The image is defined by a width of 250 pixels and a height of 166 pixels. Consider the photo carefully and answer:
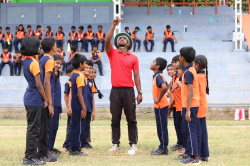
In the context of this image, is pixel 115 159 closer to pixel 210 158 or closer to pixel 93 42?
pixel 210 158

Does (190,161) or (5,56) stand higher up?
(5,56)

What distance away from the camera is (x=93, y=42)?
67.5ft

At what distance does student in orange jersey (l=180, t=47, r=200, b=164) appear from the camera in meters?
5.36

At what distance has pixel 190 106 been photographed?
5.38 meters

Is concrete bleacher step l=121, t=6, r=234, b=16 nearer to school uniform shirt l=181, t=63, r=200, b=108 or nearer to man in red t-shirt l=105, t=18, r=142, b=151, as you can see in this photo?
man in red t-shirt l=105, t=18, r=142, b=151

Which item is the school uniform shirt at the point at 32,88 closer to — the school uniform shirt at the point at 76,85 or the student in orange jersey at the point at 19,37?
the school uniform shirt at the point at 76,85

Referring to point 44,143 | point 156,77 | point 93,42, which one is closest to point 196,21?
point 93,42

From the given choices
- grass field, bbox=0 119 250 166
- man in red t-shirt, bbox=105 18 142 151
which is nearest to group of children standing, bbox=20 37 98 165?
grass field, bbox=0 119 250 166

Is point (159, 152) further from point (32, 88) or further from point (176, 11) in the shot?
point (176, 11)

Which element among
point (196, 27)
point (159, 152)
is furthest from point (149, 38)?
point (159, 152)

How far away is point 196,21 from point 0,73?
14937 millimetres

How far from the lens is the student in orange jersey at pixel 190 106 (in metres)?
5.36

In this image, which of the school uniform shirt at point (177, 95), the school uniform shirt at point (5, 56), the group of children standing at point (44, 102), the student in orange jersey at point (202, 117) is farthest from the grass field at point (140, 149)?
the school uniform shirt at point (5, 56)

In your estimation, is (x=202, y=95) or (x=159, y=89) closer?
(x=202, y=95)
